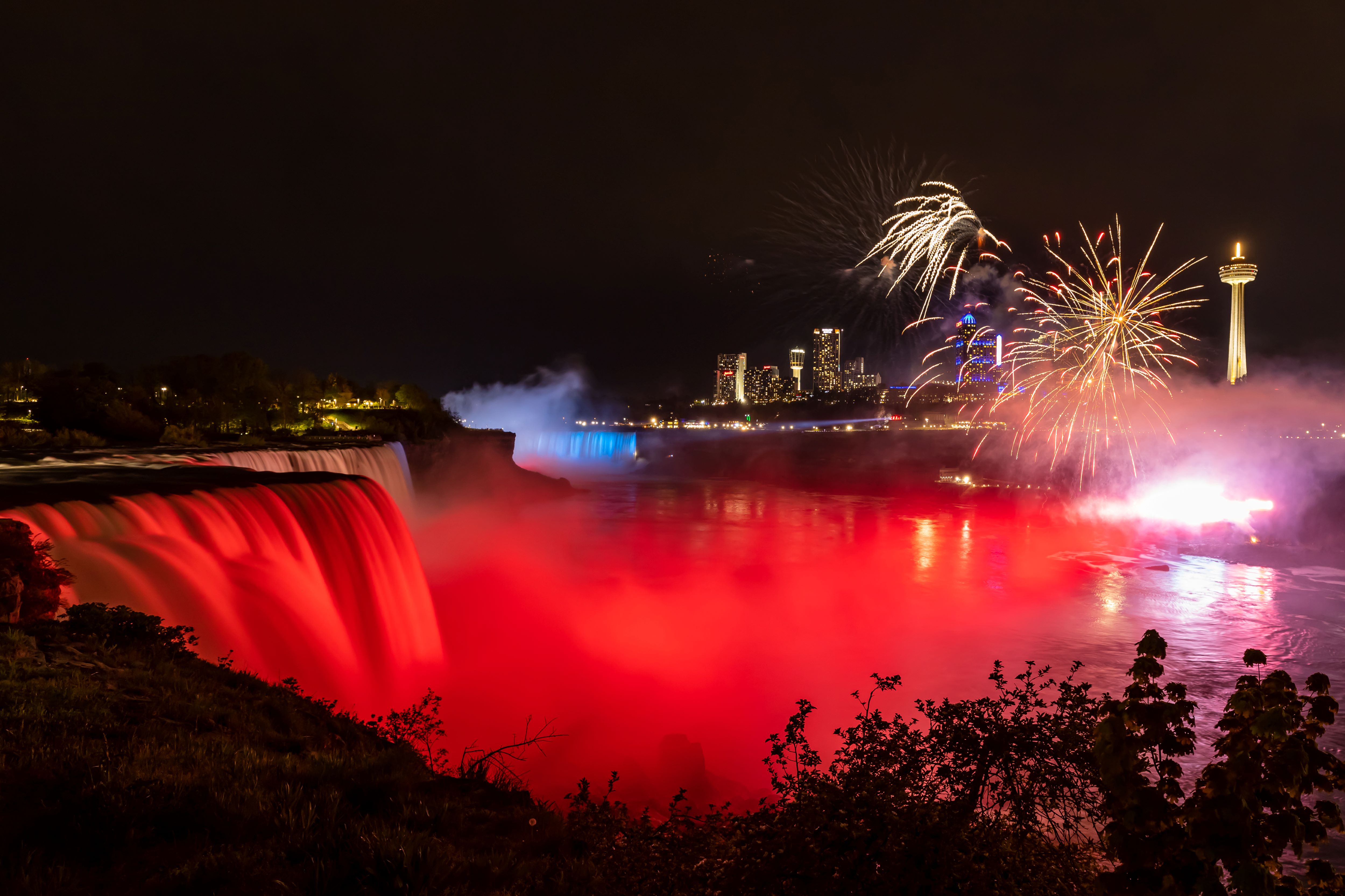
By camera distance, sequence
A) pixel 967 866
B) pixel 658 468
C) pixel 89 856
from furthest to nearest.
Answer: pixel 658 468 → pixel 967 866 → pixel 89 856

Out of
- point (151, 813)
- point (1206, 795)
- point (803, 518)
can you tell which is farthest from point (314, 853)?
point (803, 518)

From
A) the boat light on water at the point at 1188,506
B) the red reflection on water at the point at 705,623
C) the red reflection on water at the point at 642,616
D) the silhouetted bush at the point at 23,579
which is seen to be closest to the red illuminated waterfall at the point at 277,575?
the red reflection on water at the point at 642,616

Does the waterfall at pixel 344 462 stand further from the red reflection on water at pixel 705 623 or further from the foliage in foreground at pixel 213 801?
the foliage in foreground at pixel 213 801

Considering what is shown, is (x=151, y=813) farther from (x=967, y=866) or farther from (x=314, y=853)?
(x=967, y=866)

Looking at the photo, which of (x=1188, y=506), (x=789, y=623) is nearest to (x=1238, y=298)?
(x=1188, y=506)

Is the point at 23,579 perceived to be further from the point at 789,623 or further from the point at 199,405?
the point at 199,405

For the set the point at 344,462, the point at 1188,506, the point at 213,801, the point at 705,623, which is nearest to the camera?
the point at 213,801

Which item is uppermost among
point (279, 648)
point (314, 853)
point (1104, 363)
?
point (1104, 363)
